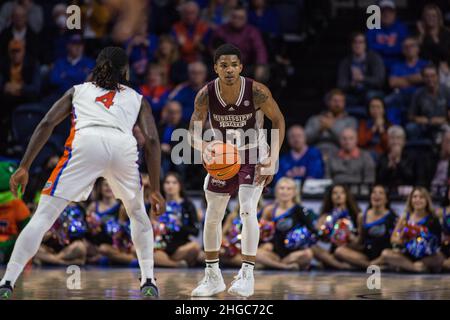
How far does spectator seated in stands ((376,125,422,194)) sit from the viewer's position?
10.3 metres

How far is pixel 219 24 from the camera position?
12.8 m

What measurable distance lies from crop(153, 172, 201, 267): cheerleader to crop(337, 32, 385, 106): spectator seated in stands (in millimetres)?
2839

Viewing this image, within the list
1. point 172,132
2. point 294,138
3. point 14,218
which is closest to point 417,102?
point 294,138

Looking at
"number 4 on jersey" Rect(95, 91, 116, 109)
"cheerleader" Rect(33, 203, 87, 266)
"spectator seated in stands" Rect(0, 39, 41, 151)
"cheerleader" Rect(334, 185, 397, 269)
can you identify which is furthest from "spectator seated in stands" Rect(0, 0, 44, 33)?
"number 4 on jersey" Rect(95, 91, 116, 109)

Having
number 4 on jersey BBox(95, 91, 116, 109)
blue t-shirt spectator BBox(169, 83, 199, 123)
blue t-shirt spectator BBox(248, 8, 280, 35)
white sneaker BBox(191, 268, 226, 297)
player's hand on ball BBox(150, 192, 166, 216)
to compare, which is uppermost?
blue t-shirt spectator BBox(248, 8, 280, 35)

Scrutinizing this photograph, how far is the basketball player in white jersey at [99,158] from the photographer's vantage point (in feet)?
20.3

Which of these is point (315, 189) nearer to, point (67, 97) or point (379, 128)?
point (379, 128)

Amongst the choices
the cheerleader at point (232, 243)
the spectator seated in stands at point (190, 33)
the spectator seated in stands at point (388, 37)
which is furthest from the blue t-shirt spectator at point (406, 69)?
the cheerleader at point (232, 243)

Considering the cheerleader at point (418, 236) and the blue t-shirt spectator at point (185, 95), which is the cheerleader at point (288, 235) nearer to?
the cheerleader at point (418, 236)

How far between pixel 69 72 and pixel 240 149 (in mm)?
5466

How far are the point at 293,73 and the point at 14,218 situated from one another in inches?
198

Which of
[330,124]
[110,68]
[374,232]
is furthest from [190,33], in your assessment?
[110,68]

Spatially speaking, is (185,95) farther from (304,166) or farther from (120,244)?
(120,244)

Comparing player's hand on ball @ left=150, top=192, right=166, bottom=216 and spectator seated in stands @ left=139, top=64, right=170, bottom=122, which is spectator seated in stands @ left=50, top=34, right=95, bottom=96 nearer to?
spectator seated in stands @ left=139, top=64, right=170, bottom=122
